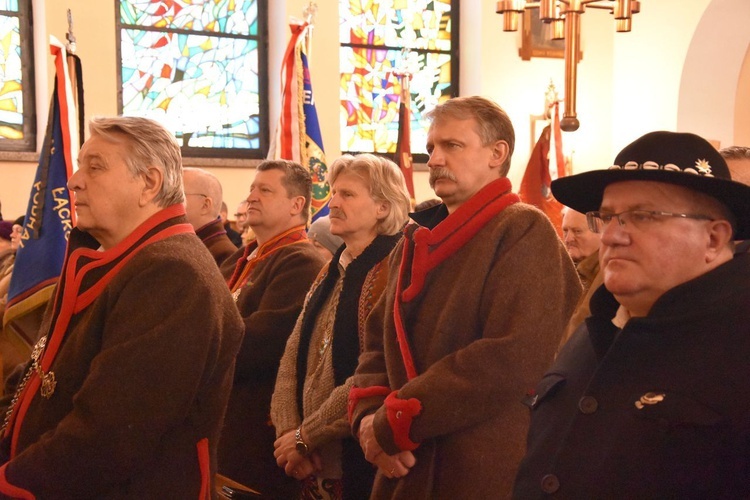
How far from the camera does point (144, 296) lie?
2.10 m

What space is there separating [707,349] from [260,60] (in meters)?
7.77

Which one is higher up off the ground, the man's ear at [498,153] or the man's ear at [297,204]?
the man's ear at [498,153]

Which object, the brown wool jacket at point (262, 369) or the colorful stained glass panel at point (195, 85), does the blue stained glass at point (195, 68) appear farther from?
the brown wool jacket at point (262, 369)

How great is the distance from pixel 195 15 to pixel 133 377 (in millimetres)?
7142

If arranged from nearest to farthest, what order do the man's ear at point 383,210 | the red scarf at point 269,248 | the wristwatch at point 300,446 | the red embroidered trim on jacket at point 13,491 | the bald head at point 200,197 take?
1. the red embroidered trim on jacket at point 13,491
2. the wristwatch at point 300,446
3. the man's ear at point 383,210
4. the red scarf at point 269,248
5. the bald head at point 200,197

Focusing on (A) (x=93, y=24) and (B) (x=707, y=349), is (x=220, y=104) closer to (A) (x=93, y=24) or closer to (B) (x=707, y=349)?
(A) (x=93, y=24)

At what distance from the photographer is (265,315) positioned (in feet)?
→ 11.0

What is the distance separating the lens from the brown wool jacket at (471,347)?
2.30m

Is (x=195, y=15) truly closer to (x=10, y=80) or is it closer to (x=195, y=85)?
(x=195, y=85)

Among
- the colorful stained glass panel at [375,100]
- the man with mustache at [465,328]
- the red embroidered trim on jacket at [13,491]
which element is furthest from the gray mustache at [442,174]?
the colorful stained glass panel at [375,100]

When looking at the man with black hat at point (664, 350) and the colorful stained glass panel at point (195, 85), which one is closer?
the man with black hat at point (664, 350)

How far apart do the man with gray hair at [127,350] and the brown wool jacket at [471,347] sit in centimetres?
44

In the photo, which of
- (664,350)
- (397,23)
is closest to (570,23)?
(397,23)

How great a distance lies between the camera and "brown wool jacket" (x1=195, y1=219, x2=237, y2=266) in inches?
165
